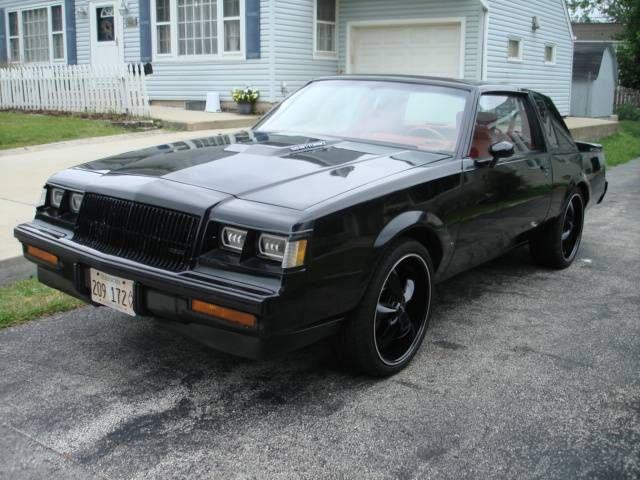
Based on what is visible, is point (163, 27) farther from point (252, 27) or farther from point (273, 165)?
point (273, 165)

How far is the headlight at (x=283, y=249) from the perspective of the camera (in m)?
3.10

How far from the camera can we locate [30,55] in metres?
21.7

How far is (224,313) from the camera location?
312cm

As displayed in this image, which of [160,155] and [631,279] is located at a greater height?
[160,155]

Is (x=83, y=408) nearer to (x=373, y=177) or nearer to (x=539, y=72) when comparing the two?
(x=373, y=177)

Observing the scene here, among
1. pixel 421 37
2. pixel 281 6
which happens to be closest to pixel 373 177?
pixel 281 6

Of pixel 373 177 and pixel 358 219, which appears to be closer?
pixel 358 219

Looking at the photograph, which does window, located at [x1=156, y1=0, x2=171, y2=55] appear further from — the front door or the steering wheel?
the steering wheel

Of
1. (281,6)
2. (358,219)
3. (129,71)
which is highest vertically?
(281,6)

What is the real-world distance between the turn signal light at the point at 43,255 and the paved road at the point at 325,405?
54 centimetres

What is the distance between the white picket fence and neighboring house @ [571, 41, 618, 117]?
15.5m

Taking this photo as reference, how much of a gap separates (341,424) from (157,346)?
139 centimetres

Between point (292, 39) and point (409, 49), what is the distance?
2.94 metres

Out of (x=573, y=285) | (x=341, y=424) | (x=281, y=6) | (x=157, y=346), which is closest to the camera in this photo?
(x=341, y=424)
